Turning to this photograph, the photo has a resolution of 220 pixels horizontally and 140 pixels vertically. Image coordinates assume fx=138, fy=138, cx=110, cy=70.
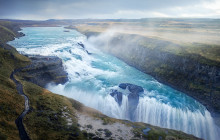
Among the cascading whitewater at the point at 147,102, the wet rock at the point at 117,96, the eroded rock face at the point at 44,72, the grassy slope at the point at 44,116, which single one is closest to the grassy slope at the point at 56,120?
the grassy slope at the point at 44,116

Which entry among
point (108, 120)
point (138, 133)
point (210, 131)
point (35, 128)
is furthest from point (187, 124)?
point (35, 128)

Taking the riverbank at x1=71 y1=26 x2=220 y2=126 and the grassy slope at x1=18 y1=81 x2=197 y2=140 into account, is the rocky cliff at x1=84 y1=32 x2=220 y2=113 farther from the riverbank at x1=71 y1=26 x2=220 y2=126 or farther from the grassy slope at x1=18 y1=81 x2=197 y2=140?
the grassy slope at x1=18 y1=81 x2=197 y2=140

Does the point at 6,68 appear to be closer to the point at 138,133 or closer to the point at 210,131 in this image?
the point at 138,133

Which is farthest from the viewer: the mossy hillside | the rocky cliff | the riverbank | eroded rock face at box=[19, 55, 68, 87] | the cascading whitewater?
the rocky cliff

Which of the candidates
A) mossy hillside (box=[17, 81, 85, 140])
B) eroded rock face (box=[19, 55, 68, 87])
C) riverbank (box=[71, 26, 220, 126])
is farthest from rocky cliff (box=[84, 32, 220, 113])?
mossy hillside (box=[17, 81, 85, 140])

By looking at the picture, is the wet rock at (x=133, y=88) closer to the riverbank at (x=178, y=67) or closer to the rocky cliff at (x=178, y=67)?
the riverbank at (x=178, y=67)

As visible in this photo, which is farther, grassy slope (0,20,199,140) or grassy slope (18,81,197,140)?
grassy slope (18,81,197,140)

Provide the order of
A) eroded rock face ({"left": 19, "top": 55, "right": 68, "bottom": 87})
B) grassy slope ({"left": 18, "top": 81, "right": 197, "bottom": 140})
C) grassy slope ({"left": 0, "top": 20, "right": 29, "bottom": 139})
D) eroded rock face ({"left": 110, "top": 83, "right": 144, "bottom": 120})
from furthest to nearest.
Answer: eroded rock face ({"left": 19, "top": 55, "right": 68, "bottom": 87}) < eroded rock face ({"left": 110, "top": 83, "right": 144, "bottom": 120}) < grassy slope ({"left": 18, "top": 81, "right": 197, "bottom": 140}) < grassy slope ({"left": 0, "top": 20, "right": 29, "bottom": 139})

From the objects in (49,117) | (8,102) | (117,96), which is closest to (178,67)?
(117,96)
